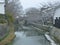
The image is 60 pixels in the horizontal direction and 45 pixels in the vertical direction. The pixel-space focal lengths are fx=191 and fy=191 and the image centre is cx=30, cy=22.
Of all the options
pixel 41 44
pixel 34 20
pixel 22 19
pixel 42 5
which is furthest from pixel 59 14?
pixel 22 19

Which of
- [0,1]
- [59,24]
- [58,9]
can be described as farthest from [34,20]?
[59,24]

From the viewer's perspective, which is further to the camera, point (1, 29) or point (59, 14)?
point (59, 14)

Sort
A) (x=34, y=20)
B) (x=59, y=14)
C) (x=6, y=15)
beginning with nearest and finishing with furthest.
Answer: (x=6, y=15), (x=59, y=14), (x=34, y=20)

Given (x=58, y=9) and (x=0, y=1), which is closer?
(x=0, y=1)

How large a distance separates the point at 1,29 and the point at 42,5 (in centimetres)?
5159

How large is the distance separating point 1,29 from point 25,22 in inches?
2324

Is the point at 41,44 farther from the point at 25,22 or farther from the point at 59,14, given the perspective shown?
the point at 25,22

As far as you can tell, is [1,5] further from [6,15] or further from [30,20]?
[30,20]

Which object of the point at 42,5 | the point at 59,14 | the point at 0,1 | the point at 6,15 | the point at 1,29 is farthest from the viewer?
the point at 42,5

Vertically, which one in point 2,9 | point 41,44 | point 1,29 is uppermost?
point 2,9

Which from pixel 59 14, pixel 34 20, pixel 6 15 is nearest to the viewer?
pixel 6 15

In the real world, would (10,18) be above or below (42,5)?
below

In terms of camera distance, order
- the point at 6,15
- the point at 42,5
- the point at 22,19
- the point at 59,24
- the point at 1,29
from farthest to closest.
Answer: the point at 22,19 < the point at 42,5 < the point at 6,15 < the point at 59,24 < the point at 1,29

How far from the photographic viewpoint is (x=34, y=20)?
76500 mm
